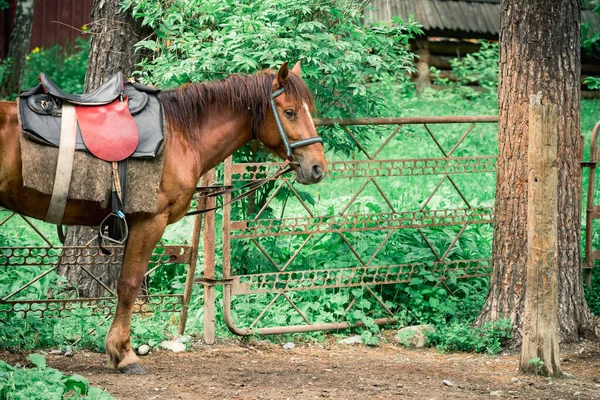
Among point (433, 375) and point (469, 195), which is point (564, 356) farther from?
point (469, 195)

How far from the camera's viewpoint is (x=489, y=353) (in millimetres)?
5848

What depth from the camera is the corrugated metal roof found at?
1450 cm

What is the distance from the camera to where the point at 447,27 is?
1455 cm

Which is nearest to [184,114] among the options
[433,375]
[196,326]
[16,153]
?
[16,153]

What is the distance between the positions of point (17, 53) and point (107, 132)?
9127 millimetres

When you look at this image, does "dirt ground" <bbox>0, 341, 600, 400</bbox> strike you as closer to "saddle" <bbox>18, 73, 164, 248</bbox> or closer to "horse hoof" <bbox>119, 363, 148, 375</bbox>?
"horse hoof" <bbox>119, 363, 148, 375</bbox>

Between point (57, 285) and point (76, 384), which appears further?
point (57, 285)

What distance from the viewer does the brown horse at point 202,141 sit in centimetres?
491

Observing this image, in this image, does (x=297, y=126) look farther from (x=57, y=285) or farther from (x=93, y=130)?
(x=57, y=285)

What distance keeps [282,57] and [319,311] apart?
6.69 ft

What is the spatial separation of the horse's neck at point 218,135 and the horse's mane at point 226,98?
0.15 feet

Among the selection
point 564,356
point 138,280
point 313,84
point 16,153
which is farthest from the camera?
point 313,84

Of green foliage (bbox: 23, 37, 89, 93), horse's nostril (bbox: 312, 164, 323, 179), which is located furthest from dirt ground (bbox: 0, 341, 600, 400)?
green foliage (bbox: 23, 37, 89, 93)

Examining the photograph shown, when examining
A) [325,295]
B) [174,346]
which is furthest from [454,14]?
[174,346]
